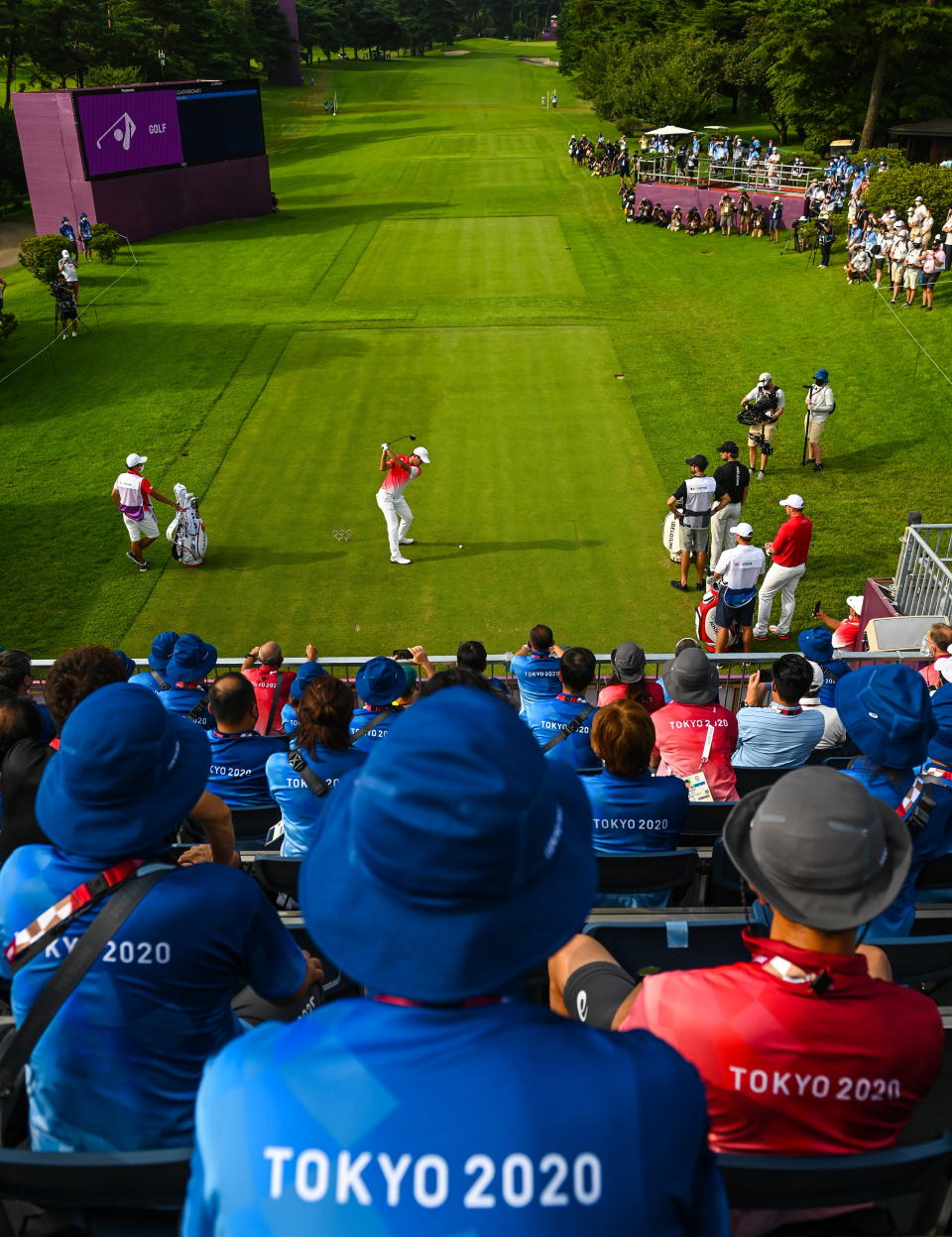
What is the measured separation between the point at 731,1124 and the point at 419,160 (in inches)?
2301

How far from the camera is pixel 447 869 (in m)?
1.65

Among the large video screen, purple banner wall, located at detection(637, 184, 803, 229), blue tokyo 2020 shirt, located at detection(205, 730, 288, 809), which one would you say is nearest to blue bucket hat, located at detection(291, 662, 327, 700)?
blue tokyo 2020 shirt, located at detection(205, 730, 288, 809)

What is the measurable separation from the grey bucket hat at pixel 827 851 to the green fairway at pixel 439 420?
10.6 metres

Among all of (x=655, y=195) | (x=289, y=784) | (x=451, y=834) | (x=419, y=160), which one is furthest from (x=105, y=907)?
(x=419, y=160)

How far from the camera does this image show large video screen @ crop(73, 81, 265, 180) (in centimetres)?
3431

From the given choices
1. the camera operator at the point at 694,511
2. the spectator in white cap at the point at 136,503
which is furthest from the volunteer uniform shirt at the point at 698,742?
the spectator in white cap at the point at 136,503

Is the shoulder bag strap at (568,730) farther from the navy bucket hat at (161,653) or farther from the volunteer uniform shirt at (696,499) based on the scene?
the volunteer uniform shirt at (696,499)

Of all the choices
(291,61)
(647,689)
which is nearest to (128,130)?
(647,689)

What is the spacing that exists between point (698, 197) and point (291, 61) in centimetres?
6530

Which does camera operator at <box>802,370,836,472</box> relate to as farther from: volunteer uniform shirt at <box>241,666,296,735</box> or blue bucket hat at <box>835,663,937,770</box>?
blue bucket hat at <box>835,663,937,770</box>

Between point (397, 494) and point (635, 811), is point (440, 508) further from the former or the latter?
point (635, 811)

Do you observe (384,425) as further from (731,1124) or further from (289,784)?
(731,1124)

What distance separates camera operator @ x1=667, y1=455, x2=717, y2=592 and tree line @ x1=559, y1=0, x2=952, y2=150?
35.8 metres

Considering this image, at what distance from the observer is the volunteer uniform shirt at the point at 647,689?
803cm
